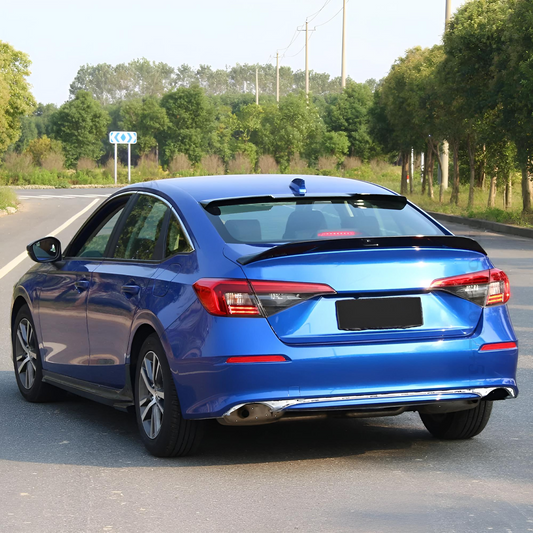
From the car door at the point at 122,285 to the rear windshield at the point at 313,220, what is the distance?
1.63 feet

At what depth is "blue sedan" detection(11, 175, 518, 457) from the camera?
17.1ft

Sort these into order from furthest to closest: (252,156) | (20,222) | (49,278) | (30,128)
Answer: (30,128) → (252,156) → (20,222) → (49,278)

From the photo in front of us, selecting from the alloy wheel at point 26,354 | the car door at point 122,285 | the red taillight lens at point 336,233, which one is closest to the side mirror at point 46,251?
the alloy wheel at point 26,354

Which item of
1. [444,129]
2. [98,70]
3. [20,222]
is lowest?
[20,222]

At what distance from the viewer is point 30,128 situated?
443 ft

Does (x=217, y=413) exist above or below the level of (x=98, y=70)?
below

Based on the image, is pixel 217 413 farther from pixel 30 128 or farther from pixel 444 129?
pixel 30 128

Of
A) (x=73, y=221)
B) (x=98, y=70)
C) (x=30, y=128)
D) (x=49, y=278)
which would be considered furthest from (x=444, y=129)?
(x=98, y=70)

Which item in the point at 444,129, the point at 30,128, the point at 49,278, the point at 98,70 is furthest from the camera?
the point at 98,70

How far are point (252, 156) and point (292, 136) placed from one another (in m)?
3.31

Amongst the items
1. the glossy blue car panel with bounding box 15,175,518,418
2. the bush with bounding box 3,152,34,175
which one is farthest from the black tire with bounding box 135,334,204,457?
the bush with bounding box 3,152,34,175

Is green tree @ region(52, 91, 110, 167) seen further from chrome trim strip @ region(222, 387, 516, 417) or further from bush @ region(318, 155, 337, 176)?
chrome trim strip @ region(222, 387, 516, 417)

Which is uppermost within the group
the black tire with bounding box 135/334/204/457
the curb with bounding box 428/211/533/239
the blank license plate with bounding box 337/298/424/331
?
the blank license plate with bounding box 337/298/424/331

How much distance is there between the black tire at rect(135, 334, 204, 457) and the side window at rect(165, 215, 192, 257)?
47 cm
